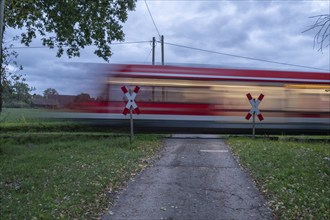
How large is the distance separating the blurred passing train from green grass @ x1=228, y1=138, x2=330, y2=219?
5.26 metres

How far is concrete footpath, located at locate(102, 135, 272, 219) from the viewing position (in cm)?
755

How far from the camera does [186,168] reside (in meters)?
11.4

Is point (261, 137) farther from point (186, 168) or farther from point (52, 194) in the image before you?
point (52, 194)

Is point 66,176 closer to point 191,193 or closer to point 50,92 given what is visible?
point 191,193

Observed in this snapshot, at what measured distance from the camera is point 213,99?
1969 centimetres

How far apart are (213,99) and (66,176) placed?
1107 cm

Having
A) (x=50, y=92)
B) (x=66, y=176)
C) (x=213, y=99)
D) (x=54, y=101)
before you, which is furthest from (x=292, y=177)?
(x=50, y=92)

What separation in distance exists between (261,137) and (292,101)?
7.55ft

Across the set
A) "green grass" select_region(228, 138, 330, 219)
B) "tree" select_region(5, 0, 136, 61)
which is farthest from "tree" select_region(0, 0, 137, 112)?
"green grass" select_region(228, 138, 330, 219)

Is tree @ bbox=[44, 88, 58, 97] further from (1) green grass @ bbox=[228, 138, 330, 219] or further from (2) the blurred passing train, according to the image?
(1) green grass @ bbox=[228, 138, 330, 219]

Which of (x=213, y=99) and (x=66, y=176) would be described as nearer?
(x=66, y=176)

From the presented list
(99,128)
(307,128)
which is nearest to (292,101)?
(307,128)

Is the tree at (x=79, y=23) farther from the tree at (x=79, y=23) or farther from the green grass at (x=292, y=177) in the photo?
the green grass at (x=292, y=177)

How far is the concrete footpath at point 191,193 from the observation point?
24.8 feet
